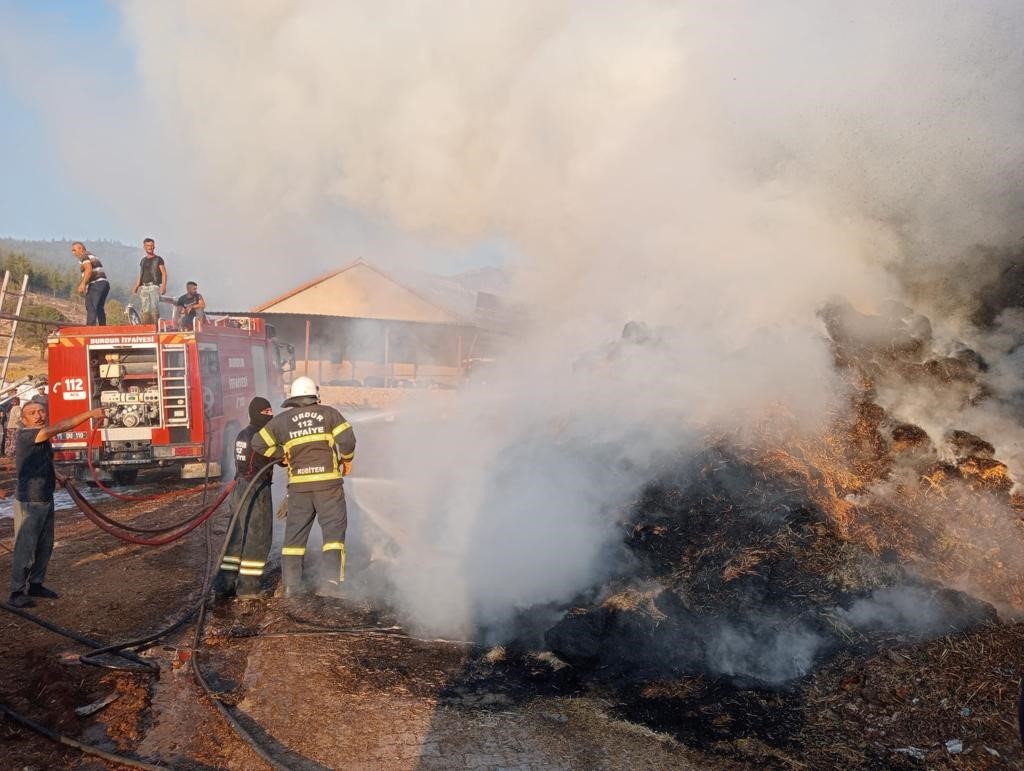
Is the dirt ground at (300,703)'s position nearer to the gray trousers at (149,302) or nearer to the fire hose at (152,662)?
the fire hose at (152,662)

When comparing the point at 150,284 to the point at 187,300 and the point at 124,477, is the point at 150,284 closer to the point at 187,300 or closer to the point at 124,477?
A: the point at 187,300

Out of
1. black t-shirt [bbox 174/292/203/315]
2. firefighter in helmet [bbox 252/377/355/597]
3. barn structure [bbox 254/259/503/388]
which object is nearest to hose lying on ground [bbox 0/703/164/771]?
firefighter in helmet [bbox 252/377/355/597]

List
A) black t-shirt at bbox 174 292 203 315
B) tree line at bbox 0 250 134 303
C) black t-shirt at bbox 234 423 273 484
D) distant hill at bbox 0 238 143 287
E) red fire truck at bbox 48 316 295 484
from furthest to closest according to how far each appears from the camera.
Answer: distant hill at bbox 0 238 143 287 < tree line at bbox 0 250 134 303 < black t-shirt at bbox 174 292 203 315 < red fire truck at bbox 48 316 295 484 < black t-shirt at bbox 234 423 273 484

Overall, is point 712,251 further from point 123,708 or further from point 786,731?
point 123,708

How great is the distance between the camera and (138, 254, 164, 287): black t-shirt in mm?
11695

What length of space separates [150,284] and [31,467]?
6793mm

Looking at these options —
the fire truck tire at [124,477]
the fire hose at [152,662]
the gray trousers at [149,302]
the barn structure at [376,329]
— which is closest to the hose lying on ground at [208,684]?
the fire hose at [152,662]

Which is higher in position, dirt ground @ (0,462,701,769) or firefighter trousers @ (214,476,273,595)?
firefighter trousers @ (214,476,273,595)

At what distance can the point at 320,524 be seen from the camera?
223 inches

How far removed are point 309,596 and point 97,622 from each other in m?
1.59

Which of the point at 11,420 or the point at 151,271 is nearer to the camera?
the point at 151,271

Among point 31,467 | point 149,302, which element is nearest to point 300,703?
point 31,467

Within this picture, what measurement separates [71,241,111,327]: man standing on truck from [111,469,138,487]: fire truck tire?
2498 millimetres

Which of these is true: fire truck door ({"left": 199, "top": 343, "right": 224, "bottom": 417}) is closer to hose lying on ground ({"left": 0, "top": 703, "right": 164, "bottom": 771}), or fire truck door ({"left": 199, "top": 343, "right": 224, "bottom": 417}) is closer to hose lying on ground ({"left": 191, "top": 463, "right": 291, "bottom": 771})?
hose lying on ground ({"left": 191, "top": 463, "right": 291, "bottom": 771})
